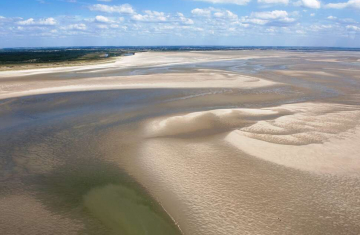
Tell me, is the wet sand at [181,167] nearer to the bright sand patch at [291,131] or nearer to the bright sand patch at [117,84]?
the bright sand patch at [291,131]

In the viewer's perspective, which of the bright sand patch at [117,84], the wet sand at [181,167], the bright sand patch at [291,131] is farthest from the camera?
the bright sand patch at [117,84]

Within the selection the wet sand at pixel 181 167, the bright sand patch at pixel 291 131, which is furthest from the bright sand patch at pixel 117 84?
the bright sand patch at pixel 291 131

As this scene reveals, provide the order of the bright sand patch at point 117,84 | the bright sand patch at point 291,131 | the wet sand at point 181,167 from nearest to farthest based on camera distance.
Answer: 1. the wet sand at point 181,167
2. the bright sand patch at point 291,131
3. the bright sand patch at point 117,84

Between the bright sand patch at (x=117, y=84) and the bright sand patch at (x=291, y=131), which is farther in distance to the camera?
the bright sand patch at (x=117, y=84)

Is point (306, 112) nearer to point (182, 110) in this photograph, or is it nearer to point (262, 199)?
point (182, 110)

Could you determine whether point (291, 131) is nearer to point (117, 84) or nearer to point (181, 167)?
point (181, 167)

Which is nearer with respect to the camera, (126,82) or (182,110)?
(182,110)

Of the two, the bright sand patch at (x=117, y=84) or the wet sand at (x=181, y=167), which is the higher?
the bright sand patch at (x=117, y=84)

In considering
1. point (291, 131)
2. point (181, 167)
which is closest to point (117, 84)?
point (291, 131)

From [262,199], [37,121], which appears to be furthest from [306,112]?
[37,121]
